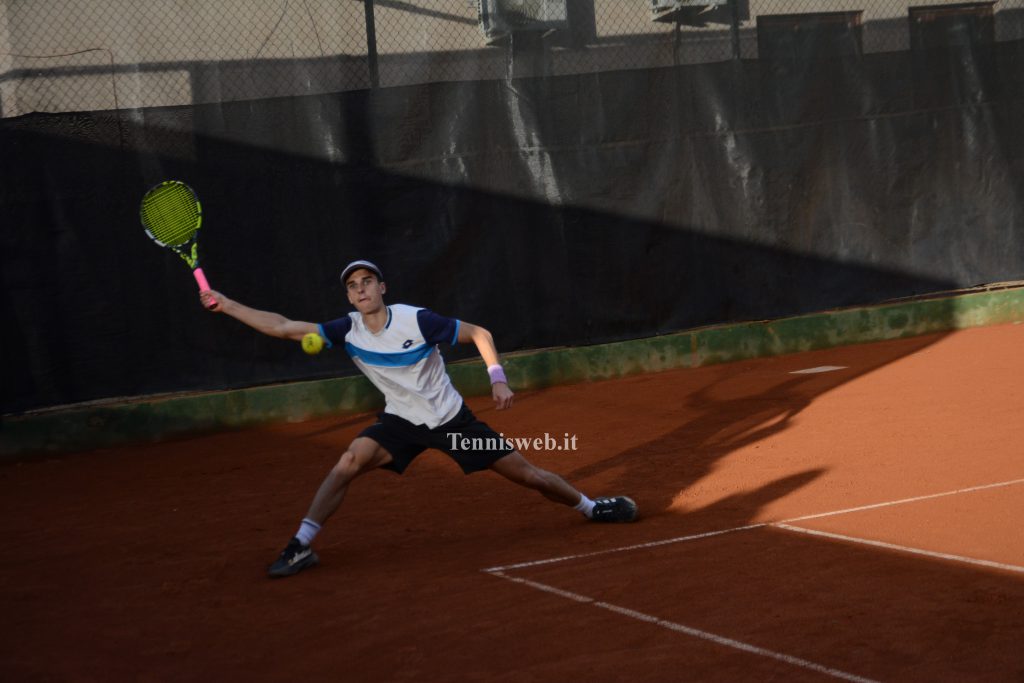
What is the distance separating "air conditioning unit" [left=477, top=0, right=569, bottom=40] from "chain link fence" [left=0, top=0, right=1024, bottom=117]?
0.01m

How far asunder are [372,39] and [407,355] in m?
4.89

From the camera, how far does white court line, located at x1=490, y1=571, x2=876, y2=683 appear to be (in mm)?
3578

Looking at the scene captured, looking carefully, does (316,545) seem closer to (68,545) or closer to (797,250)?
(68,545)

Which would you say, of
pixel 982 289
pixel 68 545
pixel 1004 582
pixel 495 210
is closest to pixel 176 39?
pixel 495 210

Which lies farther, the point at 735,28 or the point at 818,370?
the point at 735,28

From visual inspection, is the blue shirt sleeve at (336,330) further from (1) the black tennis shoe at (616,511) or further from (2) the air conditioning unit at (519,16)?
(2) the air conditioning unit at (519,16)

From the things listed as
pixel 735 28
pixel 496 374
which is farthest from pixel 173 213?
pixel 735 28

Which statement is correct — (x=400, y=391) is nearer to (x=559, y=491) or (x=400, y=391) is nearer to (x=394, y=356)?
(x=394, y=356)

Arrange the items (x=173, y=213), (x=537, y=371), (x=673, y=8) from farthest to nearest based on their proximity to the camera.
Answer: (x=673, y=8), (x=537, y=371), (x=173, y=213)

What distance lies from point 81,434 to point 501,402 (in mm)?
4983

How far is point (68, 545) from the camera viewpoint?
600cm

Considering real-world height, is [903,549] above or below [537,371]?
below

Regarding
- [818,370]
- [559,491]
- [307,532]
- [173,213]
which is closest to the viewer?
[307,532]

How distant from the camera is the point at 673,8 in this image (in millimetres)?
10438
